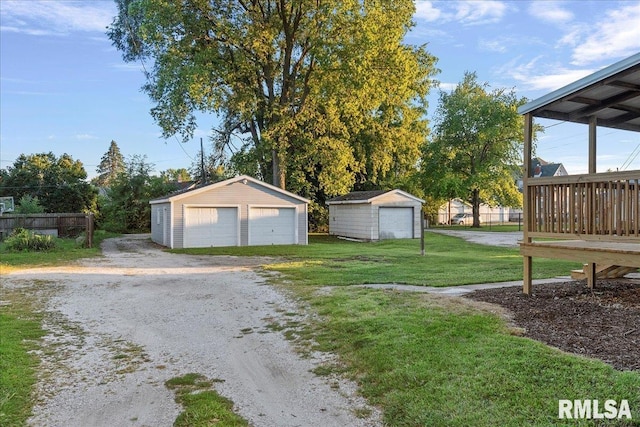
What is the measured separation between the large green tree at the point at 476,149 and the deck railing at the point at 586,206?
24701 millimetres

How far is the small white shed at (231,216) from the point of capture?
58.9 ft

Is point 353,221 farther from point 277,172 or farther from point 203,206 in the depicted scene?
point 203,206

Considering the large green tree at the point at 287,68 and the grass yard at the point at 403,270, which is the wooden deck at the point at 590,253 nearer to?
the grass yard at the point at 403,270

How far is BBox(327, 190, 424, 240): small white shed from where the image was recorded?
21.9m

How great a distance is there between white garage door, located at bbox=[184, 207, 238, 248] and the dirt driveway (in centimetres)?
836

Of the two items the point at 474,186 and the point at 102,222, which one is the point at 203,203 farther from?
the point at 474,186

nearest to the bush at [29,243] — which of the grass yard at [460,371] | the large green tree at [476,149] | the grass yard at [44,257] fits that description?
the grass yard at [44,257]

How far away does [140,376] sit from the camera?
425 centimetres

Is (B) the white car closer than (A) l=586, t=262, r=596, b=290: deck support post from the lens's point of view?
No

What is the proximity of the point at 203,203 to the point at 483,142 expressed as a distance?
22058 mm

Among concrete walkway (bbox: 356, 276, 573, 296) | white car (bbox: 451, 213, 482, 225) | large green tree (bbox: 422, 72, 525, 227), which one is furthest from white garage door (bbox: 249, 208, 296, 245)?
white car (bbox: 451, 213, 482, 225)

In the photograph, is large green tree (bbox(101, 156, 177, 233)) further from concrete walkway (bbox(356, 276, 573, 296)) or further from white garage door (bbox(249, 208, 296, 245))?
concrete walkway (bbox(356, 276, 573, 296))

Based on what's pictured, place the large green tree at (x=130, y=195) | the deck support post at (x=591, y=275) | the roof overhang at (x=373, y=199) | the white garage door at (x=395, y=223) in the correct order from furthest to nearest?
the large green tree at (x=130, y=195) < the white garage door at (x=395, y=223) < the roof overhang at (x=373, y=199) < the deck support post at (x=591, y=275)

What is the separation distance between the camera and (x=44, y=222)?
19.6 meters
